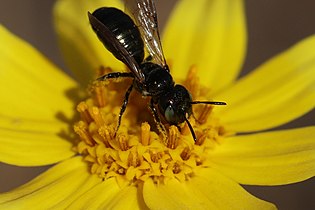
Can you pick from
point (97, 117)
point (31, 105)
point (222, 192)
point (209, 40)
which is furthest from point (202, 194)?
point (209, 40)

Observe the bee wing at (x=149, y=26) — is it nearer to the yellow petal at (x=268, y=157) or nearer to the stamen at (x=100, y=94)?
the stamen at (x=100, y=94)

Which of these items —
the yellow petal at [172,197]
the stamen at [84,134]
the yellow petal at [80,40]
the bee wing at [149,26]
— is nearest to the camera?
the yellow petal at [172,197]

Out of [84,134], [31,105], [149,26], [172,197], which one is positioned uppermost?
[149,26]

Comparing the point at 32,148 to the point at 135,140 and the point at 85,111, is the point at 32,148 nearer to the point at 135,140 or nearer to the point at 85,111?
the point at 85,111

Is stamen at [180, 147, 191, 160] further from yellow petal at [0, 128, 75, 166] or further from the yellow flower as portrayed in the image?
yellow petal at [0, 128, 75, 166]

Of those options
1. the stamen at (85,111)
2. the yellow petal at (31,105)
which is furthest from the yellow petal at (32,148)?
the stamen at (85,111)
